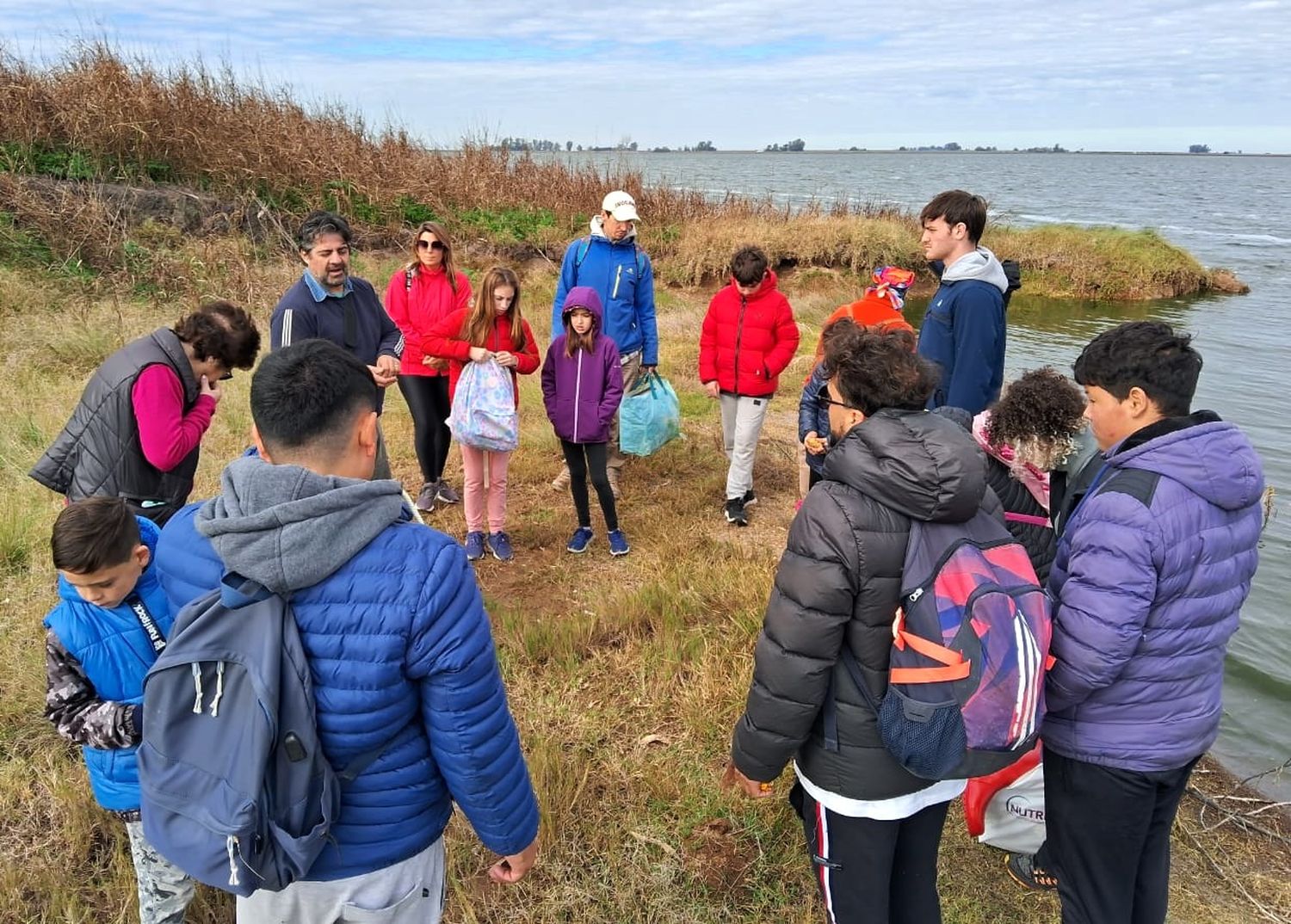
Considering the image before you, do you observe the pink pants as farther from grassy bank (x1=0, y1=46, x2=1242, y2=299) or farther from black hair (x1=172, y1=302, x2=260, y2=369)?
grassy bank (x1=0, y1=46, x2=1242, y2=299)

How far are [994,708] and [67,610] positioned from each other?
2188 millimetres

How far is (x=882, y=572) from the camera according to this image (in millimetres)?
1707

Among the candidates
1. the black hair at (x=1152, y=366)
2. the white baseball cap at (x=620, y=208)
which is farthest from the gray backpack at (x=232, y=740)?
the white baseball cap at (x=620, y=208)

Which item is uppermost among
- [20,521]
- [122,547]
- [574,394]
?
[122,547]

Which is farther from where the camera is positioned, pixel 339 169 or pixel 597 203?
pixel 597 203

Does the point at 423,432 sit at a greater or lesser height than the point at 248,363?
lesser

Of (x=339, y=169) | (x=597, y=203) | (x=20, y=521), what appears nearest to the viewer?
(x=20, y=521)

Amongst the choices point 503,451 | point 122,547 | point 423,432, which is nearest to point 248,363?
point 122,547

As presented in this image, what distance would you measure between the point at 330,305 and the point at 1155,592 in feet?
12.1

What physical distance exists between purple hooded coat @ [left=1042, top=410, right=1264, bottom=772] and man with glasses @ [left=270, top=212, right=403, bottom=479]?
2961mm

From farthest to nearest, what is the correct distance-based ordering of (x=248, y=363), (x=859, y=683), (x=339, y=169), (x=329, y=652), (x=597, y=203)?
1. (x=597, y=203)
2. (x=339, y=169)
3. (x=248, y=363)
4. (x=859, y=683)
5. (x=329, y=652)

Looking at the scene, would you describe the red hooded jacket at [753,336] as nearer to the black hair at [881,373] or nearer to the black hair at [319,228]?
the black hair at [319,228]

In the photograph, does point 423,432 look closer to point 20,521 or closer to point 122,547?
point 20,521

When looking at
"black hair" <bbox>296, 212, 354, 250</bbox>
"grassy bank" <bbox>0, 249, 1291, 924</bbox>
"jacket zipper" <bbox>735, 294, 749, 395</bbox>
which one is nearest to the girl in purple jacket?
"grassy bank" <bbox>0, 249, 1291, 924</bbox>
